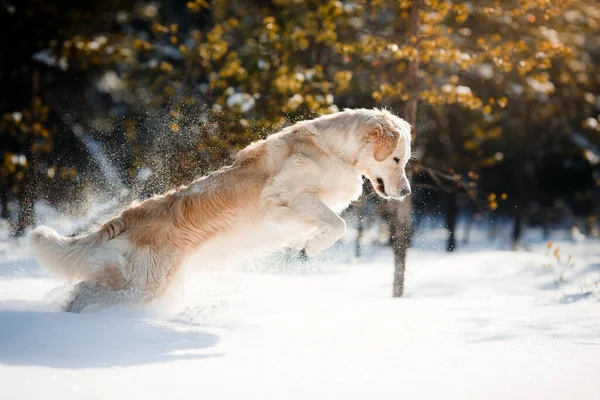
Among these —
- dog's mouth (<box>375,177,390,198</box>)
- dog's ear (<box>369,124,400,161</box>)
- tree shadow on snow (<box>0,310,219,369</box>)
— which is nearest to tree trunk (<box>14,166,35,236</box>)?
tree shadow on snow (<box>0,310,219,369</box>)

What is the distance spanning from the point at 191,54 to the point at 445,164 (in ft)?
21.6

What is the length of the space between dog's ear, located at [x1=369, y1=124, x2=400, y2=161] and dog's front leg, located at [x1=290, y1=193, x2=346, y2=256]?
25.8 inches

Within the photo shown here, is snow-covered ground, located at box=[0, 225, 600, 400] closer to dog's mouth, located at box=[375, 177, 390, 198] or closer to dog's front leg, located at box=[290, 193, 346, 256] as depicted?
dog's front leg, located at box=[290, 193, 346, 256]

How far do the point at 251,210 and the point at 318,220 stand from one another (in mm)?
633

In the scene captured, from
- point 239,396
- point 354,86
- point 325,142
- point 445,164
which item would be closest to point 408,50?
point 325,142

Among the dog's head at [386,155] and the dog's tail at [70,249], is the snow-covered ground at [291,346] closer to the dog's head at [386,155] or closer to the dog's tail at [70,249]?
the dog's tail at [70,249]

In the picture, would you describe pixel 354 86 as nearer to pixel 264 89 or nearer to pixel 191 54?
pixel 264 89

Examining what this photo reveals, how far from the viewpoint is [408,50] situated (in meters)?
6.44

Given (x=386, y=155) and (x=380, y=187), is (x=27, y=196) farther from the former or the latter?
(x=386, y=155)

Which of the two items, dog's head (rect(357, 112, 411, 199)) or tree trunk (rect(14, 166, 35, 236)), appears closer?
dog's head (rect(357, 112, 411, 199))

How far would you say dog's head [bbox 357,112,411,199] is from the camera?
5.15 meters

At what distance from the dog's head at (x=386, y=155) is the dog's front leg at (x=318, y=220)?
1.77 ft

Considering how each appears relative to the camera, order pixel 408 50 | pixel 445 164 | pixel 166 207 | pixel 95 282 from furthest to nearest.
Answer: pixel 445 164, pixel 408 50, pixel 166 207, pixel 95 282

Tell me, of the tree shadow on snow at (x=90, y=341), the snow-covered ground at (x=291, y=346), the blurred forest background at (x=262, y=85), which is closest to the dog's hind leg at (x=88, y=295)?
the snow-covered ground at (x=291, y=346)
